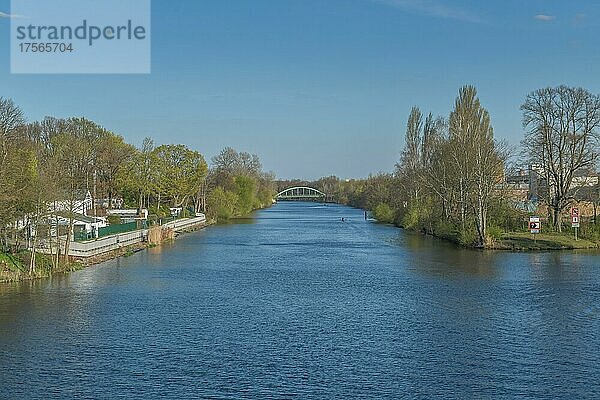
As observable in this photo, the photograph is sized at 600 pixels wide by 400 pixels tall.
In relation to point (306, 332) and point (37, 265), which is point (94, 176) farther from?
point (306, 332)

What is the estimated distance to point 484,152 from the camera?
1342 inches

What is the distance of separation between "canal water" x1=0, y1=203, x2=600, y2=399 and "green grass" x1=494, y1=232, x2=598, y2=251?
→ 5.17 metres

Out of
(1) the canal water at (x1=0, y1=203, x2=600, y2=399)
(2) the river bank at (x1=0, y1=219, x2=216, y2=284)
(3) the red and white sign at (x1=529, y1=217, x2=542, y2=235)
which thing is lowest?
(1) the canal water at (x1=0, y1=203, x2=600, y2=399)

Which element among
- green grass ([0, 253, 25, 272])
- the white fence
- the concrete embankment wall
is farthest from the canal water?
the white fence

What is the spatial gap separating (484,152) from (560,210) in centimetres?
512

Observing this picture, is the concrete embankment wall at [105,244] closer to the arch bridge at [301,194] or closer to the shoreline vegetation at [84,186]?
the shoreline vegetation at [84,186]

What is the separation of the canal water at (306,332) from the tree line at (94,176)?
2.64 m

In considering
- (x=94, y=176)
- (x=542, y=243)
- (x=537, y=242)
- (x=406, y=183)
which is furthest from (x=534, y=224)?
(x=94, y=176)

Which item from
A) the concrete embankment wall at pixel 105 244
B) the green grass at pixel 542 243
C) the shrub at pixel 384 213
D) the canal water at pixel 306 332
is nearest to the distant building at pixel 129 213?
the concrete embankment wall at pixel 105 244

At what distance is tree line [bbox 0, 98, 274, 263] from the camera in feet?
72.4

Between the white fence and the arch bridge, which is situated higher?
the arch bridge

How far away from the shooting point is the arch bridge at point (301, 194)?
159 m

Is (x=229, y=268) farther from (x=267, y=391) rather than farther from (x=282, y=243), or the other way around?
(x=267, y=391)

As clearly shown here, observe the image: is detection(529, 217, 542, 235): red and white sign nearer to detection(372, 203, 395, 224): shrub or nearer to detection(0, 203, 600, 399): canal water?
detection(0, 203, 600, 399): canal water
